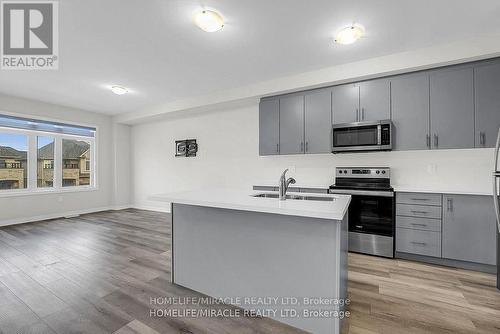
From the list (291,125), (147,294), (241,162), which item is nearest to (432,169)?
(291,125)

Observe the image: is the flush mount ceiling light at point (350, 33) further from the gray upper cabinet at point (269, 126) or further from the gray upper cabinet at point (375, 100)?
the gray upper cabinet at point (269, 126)

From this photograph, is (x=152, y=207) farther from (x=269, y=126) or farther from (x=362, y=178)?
(x=362, y=178)

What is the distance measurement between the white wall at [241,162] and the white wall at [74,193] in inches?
21.1

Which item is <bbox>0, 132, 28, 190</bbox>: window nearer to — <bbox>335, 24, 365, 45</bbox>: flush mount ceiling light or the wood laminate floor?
the wood laminate floor

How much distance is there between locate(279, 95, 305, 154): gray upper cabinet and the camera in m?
3.75

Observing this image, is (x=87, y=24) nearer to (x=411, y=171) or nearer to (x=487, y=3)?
(x=487, y=3)

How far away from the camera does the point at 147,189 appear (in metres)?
6.40

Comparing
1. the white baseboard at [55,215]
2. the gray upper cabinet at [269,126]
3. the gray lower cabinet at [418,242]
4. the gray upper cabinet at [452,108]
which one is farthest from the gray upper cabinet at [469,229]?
the white baseboard at [55,215]

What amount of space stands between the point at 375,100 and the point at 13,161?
22.3 feet

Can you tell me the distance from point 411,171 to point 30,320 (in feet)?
14.6

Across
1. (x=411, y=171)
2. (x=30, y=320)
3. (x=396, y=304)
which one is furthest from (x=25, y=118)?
(x=411, y=171)

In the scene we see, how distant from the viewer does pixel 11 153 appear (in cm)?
471

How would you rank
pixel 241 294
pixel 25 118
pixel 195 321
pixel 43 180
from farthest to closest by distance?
pixel 43 180
pixel 25 118
pixel 241 294
pixel 195 321

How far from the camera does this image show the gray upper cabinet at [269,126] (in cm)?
398
